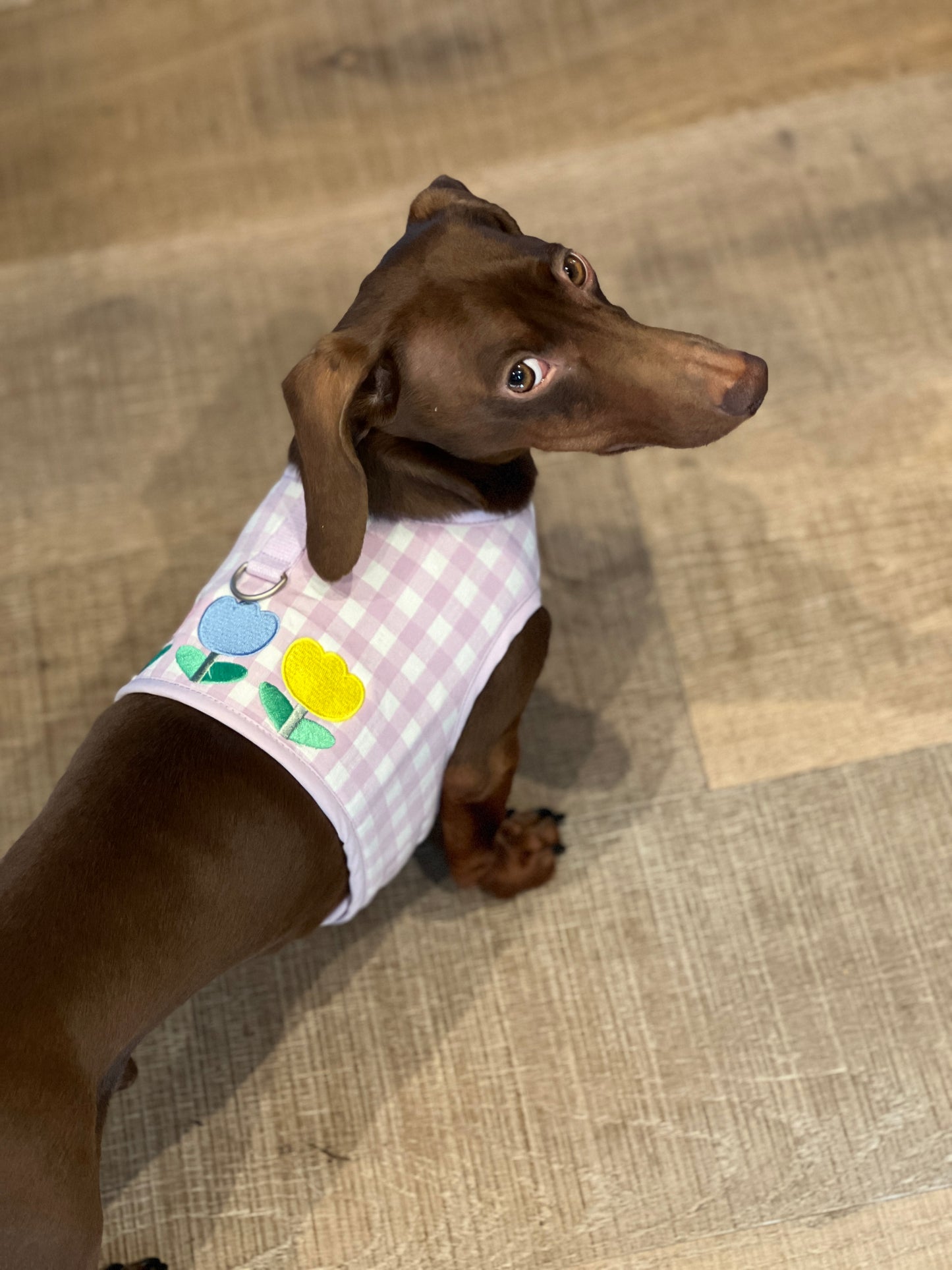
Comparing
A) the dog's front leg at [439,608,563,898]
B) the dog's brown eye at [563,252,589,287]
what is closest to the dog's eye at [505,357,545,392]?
the dog's brown eye at [563,252,589,287]

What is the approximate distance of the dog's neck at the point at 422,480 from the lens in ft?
5.27

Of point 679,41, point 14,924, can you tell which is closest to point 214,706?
point 14,924

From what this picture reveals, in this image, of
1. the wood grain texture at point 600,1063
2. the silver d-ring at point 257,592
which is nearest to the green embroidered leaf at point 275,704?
the silver d-ring at point 257,592

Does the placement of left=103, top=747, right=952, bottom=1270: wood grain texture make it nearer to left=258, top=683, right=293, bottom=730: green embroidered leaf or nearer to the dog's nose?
left=258, top=683, right=293, bottom=730: green embroidered leaf

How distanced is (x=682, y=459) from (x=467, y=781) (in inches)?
34.1

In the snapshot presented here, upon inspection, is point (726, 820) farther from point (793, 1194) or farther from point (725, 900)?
point (793, 1194)

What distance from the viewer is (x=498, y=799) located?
1875 mm

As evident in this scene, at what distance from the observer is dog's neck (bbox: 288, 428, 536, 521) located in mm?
1607

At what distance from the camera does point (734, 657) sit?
2.19 m

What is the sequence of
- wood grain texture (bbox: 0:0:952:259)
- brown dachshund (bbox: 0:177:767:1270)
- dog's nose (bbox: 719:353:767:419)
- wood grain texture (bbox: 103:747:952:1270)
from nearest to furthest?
1. brown dachshund (bbox: 0:177:767:1270)
2. dog's nose (bbox: 719:353:767:419)
3. wood grain texture (bbox: 103:747:952:1270)
4. wood grain texture (bbox: 0:0:952:259)

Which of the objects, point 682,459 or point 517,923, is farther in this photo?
point 682,459

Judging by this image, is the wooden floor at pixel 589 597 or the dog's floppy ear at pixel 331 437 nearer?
the dog's floppy ear at pixel 331 437

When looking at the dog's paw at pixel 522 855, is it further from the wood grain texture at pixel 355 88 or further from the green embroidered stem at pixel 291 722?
the wood grain texture at pixel 355 88

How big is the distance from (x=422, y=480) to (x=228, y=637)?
1.09ft
